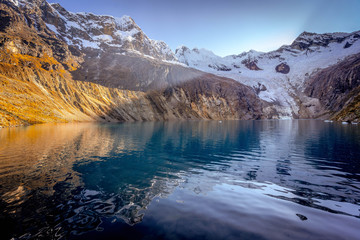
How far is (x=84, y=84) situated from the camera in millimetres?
110000

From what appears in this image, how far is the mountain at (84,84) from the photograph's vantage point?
77062 millimetres

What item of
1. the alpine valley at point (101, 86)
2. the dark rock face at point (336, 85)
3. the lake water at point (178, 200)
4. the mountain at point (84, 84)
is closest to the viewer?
the lake water at point (178, 200)

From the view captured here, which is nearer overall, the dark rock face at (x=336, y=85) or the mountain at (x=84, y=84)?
the mountain at (x=84, y=84)

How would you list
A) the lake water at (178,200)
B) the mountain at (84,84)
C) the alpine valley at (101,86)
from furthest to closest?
the alpine valley at (101,86) → the mountain at (84,84) → the lake water at (178,200)

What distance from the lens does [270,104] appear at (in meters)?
A: 197

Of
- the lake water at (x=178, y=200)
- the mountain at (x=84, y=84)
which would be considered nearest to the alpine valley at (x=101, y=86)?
the mountain at (x=84, y=84)

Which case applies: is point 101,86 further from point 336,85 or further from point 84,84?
point 336,85

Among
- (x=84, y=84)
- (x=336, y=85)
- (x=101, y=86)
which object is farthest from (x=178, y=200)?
(x=336, y=85)

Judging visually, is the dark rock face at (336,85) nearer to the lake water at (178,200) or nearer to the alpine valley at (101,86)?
the alpine valley at (101,86)

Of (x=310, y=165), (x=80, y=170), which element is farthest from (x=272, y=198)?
(x=80, y=170)

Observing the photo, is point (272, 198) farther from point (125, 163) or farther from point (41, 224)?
point (125, 163)

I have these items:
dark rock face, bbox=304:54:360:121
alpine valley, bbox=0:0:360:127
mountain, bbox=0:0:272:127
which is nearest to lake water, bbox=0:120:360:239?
alpine valley, bbox=0:0:360:127

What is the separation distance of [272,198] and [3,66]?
4473 inches

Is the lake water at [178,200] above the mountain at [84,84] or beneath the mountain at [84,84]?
beneath
